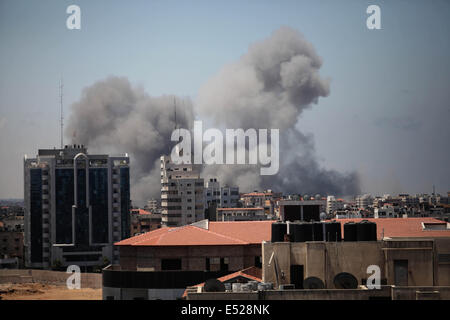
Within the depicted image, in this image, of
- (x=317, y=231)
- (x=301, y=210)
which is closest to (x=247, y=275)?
(x=317, y=231)

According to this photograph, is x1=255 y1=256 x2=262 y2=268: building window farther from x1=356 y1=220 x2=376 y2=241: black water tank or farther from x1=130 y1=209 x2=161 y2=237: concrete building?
x1=130 y1=209 x2=161 y2=237: concrete building

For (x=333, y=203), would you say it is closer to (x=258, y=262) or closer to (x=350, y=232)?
(x=258, y=262)

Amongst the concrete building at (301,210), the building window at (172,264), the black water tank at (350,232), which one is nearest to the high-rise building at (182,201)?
the concrete building at (301,210)

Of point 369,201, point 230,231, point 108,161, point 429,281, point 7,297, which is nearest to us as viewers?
point 429,281

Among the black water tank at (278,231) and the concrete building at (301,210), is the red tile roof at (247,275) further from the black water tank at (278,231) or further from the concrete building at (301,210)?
the concrete building at (301,210)

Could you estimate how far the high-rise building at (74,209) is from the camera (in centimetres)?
8275

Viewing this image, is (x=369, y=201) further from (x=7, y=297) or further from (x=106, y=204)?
(x=7, y=297)

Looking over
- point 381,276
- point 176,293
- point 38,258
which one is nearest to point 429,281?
point 381,276

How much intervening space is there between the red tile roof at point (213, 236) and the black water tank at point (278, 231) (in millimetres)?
7329

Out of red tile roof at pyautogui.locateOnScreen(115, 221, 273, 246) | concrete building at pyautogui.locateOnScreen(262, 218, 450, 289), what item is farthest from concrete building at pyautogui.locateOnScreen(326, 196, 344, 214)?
concrete building at pyautogui.locateOnScreen(262, 218, 450, 289)

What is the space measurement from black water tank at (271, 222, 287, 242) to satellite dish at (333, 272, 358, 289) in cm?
309

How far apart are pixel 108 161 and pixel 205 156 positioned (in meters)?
52.6

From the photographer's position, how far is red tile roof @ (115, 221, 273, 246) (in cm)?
2945
